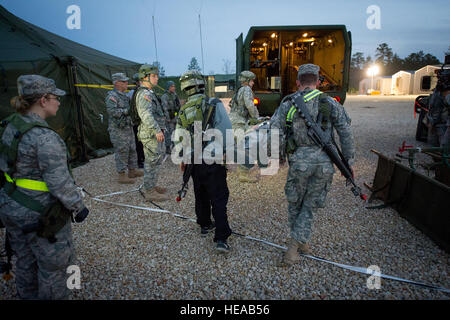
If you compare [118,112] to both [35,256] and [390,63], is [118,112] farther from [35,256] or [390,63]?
[390,63]

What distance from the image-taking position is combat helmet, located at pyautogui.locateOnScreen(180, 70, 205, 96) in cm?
287

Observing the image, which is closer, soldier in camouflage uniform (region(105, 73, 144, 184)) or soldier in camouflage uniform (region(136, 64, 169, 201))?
soldier in camouflage uniform (region(136, 64, 169, 201))

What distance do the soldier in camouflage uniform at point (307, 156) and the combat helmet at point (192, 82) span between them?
93cm

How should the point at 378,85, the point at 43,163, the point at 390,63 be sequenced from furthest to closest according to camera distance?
the point at 390,63, the point at 378,85, the point at 43,163

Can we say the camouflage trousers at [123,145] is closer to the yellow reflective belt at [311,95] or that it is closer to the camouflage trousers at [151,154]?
the camouflage trousers at [151,154]

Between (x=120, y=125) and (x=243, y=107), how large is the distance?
2.54 metres

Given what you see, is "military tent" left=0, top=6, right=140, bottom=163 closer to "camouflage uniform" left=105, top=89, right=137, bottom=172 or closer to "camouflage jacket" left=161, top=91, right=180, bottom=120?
"camouflage jacket" left=161, top=91, right=180, bottom=120

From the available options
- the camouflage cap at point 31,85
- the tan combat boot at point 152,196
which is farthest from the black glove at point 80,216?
the tan combat boot at point 152,196

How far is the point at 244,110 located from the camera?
543 centimetres

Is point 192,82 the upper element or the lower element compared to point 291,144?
upper

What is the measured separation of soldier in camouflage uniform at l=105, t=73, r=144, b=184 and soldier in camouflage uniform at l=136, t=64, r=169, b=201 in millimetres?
971

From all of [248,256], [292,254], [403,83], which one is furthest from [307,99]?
[403,83]

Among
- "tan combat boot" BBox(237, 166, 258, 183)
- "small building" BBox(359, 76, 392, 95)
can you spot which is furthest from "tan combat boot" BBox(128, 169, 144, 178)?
"small building" BBox(359, 76, 392, 95)
